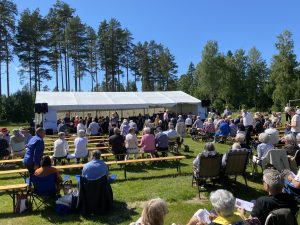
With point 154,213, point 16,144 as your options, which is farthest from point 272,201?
point 16,144

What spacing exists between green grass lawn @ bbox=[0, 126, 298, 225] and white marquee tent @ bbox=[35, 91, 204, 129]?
11.8 meters

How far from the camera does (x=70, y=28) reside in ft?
138

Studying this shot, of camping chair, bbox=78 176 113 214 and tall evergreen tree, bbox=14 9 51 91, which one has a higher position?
tall evergreen tree, bbox=14 9 51 91

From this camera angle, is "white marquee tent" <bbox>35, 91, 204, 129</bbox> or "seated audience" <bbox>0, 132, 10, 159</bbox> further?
"white marquee tent" <bbox>35, 91, 204, 129</bbox>

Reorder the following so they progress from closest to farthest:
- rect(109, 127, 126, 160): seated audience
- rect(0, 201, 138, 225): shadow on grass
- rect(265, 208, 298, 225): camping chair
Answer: rect(265, 208, 298, 225): camping chair
rect(0, 201, 138, 225): shadow on grass
rect(109, 127, 126, 160): seated audience

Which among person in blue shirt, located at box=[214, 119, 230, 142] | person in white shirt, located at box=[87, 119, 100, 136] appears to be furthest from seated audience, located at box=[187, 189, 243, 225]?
person in white shirt, located at box=[87, 119, 100, 136]

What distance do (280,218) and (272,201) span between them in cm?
35

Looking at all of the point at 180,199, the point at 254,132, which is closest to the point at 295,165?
the point at 180,199

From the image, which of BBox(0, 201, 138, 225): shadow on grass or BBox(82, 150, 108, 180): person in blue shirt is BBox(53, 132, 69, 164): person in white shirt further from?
BBox(82, 150, 108, 180): person in blue shirt

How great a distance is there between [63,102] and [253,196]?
54.1ft

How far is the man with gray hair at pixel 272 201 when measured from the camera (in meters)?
3.55

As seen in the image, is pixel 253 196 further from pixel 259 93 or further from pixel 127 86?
pixel 259 93

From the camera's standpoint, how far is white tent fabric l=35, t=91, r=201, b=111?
21.2m

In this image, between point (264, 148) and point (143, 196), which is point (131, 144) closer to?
point (143, 196)
